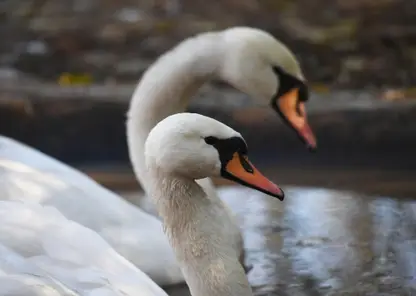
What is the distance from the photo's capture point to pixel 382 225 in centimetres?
267

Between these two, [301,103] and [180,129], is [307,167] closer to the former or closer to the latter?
[301,103]

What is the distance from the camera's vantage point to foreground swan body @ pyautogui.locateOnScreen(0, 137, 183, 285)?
2.27 metres

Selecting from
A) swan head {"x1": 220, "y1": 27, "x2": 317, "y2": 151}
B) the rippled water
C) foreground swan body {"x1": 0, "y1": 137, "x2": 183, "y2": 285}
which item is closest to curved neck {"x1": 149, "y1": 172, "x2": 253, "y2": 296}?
the rippled water

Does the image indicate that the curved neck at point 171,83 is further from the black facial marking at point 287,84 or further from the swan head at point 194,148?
the swan head at point 194,148

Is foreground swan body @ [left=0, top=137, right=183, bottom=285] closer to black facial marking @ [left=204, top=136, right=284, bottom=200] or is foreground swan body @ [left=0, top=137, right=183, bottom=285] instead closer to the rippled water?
the rippled water

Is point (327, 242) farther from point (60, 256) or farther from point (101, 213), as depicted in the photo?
point (60, 256)

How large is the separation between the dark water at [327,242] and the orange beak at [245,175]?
14.4 inches

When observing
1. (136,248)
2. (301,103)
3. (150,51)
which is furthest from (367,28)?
(136,248)

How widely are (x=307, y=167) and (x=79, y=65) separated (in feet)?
7.63

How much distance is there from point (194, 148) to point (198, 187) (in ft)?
0.41

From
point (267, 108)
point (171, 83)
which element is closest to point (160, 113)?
point (171, 83)

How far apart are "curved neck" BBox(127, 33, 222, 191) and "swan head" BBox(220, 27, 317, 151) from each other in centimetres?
5

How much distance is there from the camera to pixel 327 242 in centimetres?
251

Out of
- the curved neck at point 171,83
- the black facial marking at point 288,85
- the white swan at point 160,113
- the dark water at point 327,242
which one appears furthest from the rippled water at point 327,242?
the curved neck at point 171,83
